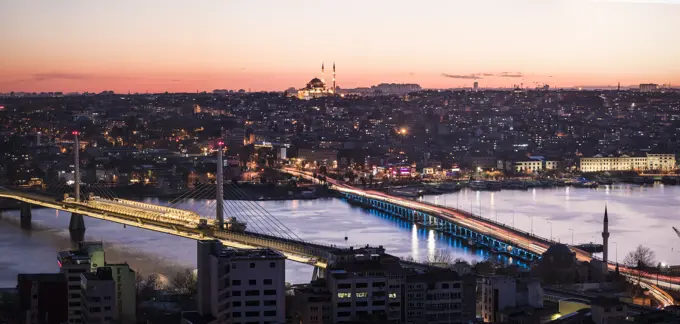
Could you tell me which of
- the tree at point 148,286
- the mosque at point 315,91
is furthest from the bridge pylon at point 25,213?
the mosque at point 315,91

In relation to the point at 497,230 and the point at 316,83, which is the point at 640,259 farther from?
the point at 316,83

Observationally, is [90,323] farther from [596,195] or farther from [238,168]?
[238,168]

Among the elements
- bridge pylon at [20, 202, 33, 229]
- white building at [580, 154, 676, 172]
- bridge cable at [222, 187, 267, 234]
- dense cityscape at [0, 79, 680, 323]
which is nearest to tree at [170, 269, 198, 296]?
dense cityscape at [0, 79, 680, 323]

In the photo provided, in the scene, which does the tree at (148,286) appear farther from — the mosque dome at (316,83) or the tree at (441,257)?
the mosque dome at (316,83)

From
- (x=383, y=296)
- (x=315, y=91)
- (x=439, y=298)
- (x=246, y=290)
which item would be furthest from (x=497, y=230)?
(x=315, y=91)

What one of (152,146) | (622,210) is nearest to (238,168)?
(152,146)

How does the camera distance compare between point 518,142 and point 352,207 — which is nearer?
point 352,207

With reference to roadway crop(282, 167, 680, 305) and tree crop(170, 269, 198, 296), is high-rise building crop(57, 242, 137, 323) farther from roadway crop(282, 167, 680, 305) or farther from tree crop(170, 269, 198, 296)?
roadway crop(282, 167, 680, 305)
